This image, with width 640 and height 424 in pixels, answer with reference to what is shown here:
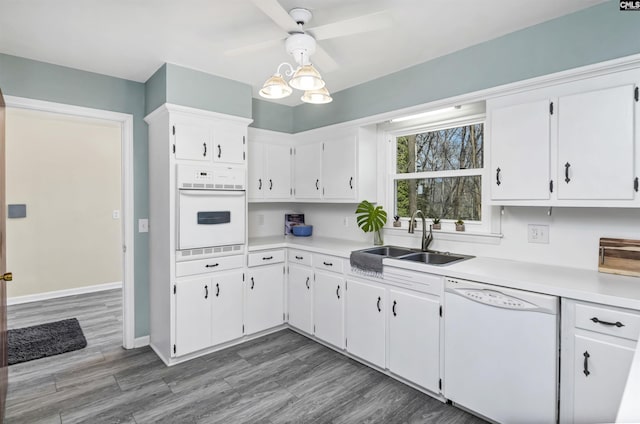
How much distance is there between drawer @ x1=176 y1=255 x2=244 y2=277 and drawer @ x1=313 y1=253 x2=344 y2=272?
0.74 meters

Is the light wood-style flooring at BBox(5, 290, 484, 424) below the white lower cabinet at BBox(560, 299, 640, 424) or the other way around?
below

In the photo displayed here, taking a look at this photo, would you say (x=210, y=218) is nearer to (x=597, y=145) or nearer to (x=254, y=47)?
(x=254, y=47)

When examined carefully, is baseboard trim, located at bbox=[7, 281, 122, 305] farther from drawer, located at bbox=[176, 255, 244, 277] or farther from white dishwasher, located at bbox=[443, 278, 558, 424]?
white dishwasher, located at bbox=[443, 278, 558, 424]

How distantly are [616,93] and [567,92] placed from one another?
0.24 metres

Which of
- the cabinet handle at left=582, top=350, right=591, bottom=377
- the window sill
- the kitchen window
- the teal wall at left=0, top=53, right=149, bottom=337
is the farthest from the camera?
the kitchen window

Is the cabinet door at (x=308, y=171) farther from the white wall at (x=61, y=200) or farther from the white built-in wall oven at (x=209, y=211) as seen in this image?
the white wall at (x=61, y=200)

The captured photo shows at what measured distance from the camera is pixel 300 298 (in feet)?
11.4

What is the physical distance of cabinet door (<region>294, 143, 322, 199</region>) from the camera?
3727 millimetres

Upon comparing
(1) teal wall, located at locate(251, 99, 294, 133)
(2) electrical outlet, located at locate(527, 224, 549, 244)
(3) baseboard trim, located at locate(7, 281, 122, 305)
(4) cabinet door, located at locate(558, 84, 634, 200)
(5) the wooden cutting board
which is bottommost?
(3) baseboard trim, located at locate(7, 281, 122, 305)

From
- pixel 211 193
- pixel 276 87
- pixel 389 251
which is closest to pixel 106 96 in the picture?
pixel 211 193

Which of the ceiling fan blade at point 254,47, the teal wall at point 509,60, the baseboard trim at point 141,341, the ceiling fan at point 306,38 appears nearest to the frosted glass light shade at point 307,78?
the ceiling fan at point 306,38

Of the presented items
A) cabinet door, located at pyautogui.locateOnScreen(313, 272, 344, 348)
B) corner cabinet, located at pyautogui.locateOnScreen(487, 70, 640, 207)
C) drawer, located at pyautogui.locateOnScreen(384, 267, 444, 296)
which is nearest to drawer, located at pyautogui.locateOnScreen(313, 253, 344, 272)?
cabinet door, located at pyautogui.locateOnScreen(313, 272, 344, 348)

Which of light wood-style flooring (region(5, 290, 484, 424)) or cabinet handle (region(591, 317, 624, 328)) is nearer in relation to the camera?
cabinet handle (region(591, 317, 624, 328))

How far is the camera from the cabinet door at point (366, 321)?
2.69m
